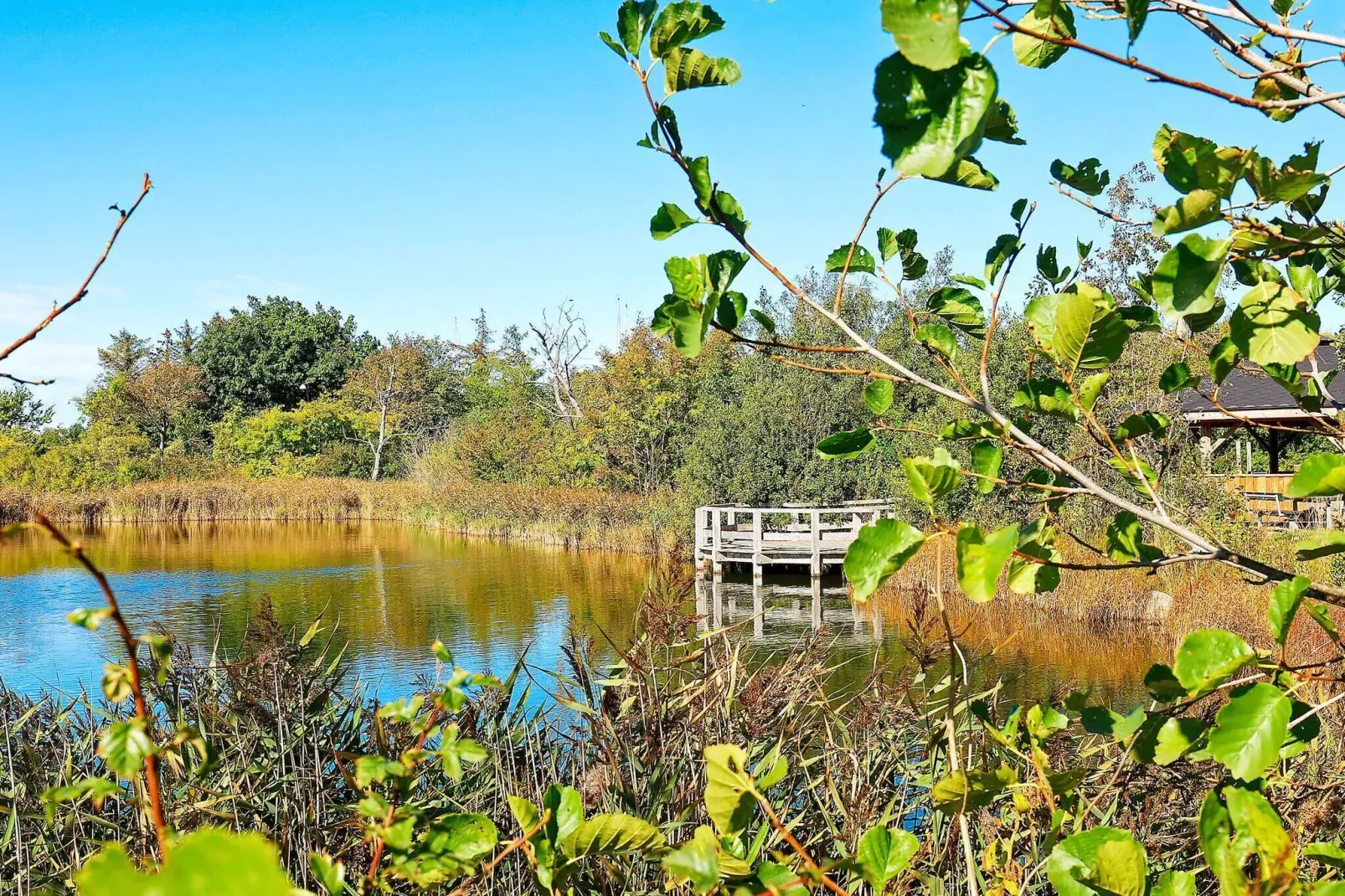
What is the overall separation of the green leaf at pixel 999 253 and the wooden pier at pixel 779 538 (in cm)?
1152

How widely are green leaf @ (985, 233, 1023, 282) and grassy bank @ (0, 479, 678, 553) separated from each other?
46.2 ft

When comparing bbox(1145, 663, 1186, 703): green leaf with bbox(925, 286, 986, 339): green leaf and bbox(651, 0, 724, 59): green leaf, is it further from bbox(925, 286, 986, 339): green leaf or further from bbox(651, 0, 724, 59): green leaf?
bbox(651, 0, 724, 59): green leaf

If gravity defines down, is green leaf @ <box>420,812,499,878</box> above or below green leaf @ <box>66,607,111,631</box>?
below

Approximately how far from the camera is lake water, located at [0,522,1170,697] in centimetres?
791

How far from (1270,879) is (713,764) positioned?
36 centimetres

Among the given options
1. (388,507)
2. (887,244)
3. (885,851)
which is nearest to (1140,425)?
(887,244)

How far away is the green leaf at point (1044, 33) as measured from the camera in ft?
2.61

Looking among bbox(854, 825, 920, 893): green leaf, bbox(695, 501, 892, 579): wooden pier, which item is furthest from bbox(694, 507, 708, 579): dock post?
bbox(854, 825, 920, 893): green leaf

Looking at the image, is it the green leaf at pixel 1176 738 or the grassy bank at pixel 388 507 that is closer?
the green leaf at pixel 1176 738

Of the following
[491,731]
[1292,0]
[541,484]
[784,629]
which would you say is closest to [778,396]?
[784,629]

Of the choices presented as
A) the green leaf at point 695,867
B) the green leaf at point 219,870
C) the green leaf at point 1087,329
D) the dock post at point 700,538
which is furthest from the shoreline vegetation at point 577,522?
the green leaf at point 219,870

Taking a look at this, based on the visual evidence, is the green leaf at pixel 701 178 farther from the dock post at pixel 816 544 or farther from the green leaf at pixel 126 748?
the dock post at pixel 816 544

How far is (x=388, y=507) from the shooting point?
75.9 feet

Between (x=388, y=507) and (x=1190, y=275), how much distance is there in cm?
2343
